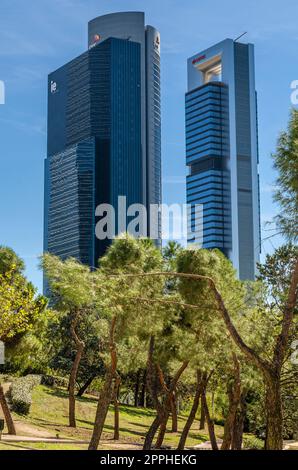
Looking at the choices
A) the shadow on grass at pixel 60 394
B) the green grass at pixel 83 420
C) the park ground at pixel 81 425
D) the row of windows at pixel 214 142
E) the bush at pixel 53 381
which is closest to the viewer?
the park ground at pixel 81 425

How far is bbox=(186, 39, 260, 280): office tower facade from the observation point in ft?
602

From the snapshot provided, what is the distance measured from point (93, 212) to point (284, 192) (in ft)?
517

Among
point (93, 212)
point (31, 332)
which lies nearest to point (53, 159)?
point (93, 212)

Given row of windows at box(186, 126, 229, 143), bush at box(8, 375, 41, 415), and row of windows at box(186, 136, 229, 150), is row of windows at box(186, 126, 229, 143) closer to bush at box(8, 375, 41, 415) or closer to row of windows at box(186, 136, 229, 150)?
row of windows at box(186, 136, 229, 150)

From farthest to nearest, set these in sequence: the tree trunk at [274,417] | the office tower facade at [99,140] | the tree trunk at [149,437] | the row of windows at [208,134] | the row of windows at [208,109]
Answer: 1. the row of windows at [208,109]
2. the row of windows at [208,134]
3. the office tower facade at [99,140]
4. the tree trunk at [149,437]
5. the tree trunk at [274,417]

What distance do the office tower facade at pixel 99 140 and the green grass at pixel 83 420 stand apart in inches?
4642

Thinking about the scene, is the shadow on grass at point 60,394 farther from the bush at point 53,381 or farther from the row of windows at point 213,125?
the row of windows at point 213,125

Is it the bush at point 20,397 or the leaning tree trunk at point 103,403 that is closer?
the leaning tree trunk at point 103,403

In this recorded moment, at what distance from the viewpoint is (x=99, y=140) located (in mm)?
177250

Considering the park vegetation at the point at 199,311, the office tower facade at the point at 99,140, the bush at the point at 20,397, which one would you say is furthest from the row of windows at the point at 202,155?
the park vegetation at the point at 199,311

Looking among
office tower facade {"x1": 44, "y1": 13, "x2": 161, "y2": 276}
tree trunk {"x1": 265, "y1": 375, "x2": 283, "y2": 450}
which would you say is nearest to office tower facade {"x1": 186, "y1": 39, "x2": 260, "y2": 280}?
office tower facade {"x1": 44, "y1": 13, "x2": 161, "y2": 276}

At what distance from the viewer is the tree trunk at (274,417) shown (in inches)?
448

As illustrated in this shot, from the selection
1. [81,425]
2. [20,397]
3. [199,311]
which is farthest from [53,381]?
[199,311]

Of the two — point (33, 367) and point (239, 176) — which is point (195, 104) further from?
point (33, 367)
